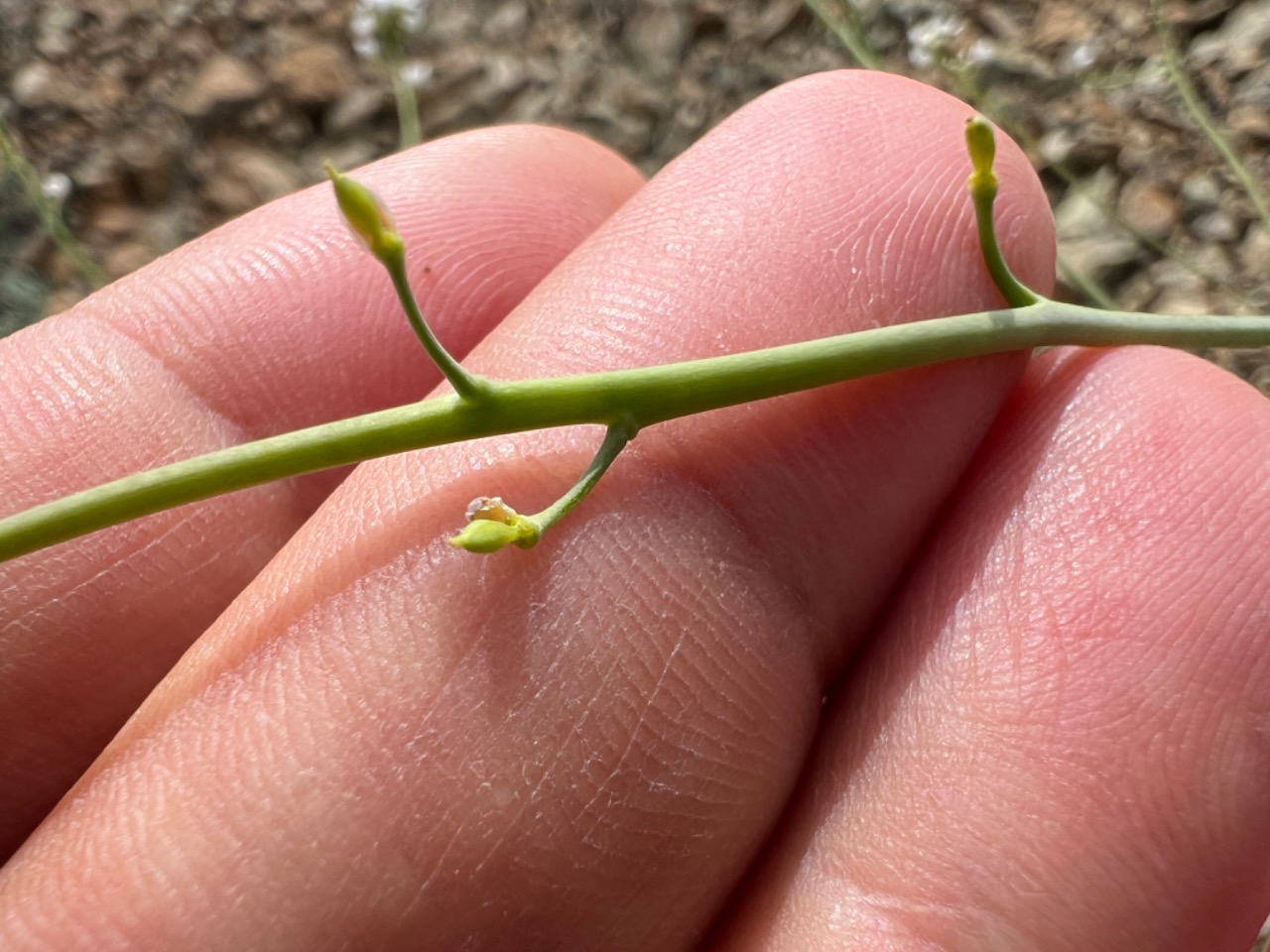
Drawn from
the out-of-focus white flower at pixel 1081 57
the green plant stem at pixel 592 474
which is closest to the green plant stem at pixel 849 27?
the out-of-focus white flower at pixel 1081 57

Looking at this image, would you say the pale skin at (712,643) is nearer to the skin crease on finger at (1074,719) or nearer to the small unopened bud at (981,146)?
the skin crease on finger at (1074,719)

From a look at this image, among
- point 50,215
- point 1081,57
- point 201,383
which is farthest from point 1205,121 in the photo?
point 50,215

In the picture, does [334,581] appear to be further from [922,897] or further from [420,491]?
[922,897]

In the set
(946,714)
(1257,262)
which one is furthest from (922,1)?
(946,714)

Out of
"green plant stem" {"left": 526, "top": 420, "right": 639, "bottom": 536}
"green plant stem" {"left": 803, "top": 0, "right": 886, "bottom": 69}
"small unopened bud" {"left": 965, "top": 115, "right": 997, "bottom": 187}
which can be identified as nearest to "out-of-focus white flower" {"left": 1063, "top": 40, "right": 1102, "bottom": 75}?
"green plant stem" {"left": 803, "top": 0, "right": 886, "bottom": 69}

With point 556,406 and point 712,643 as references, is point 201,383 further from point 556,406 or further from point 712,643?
point 712,643

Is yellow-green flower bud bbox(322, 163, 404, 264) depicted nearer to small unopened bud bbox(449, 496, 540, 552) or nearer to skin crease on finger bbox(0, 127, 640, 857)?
small unopened bud bbox(449, 496, 540, 552)
